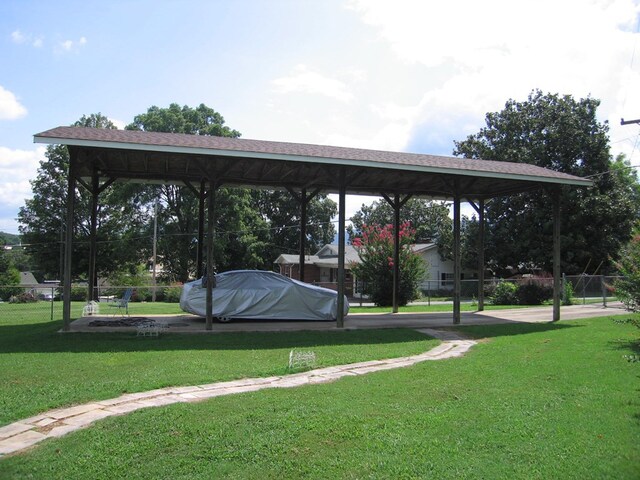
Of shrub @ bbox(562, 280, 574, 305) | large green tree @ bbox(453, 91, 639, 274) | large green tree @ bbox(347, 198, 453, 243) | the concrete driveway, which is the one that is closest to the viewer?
the concrete driveway

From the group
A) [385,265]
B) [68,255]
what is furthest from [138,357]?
[385,265]

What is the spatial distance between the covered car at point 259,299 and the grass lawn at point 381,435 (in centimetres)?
726

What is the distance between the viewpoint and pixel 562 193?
32688mm

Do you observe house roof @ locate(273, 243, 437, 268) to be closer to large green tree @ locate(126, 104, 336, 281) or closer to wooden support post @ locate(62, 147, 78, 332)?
large green tree @ locate(126, 104, 336, 281)

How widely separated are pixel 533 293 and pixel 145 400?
2078 centimetres

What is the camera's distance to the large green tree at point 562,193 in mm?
32500

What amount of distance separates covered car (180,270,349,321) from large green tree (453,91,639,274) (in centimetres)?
2327

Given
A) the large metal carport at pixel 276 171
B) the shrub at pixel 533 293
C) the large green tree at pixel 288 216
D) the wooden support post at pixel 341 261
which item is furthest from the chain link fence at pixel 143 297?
the large green tree at pixel 288 216

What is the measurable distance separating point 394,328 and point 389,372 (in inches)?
230

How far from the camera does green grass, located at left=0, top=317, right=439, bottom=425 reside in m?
6.62

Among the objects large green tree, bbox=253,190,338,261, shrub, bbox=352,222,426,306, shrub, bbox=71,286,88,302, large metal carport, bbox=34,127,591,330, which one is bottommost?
shrub, bbox=71,286,88,302

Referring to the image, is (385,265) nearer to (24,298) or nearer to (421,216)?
(24,298)

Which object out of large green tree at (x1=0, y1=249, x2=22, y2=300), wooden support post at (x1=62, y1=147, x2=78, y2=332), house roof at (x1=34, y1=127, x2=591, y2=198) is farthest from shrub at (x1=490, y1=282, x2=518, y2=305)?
large green tree at (x1=0, y1=249, x2=22, y2=300)

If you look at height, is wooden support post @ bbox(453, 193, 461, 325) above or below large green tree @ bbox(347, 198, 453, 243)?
below
